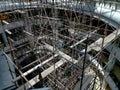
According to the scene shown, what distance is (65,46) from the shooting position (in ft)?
18.7

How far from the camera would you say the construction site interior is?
4195 mm

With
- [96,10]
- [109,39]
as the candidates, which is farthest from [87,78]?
[96,10]

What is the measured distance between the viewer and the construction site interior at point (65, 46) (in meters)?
4.20

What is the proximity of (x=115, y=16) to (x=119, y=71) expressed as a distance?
257 centimetres

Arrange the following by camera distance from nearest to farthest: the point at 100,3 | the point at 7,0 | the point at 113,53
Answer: the point at 113,53, the point at 100,3, the point at 7,0

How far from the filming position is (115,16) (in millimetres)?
6324

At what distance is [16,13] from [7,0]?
212 centimetres

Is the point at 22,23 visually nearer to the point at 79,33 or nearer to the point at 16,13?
the point at 16,13

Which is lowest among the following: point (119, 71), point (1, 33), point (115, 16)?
point (119, 71)

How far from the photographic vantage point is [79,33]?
6668 mm

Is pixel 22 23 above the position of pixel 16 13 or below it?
below

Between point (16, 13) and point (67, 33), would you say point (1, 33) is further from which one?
point (67, 33)

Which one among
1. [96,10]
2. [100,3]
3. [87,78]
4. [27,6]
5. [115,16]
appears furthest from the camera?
[27,6]

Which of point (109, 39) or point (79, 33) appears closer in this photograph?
point (109, 39)
